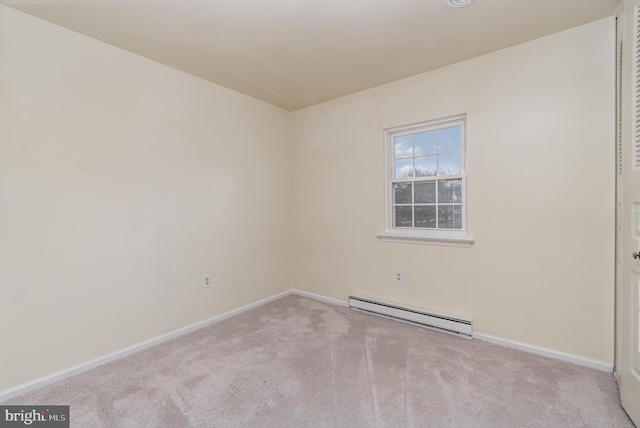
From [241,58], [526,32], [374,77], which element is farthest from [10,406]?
[526,32]

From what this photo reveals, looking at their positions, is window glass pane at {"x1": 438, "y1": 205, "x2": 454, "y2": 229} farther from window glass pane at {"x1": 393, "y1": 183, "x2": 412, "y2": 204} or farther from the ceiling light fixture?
the ceiling light fixture

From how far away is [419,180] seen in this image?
296 centimetres

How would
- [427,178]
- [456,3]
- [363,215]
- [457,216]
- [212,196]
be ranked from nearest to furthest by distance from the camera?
[456,3]
[457,216]
[427,178]
[212,196]
[363,215]

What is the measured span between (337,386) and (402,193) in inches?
80.3

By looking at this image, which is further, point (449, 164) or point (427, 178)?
point (427, 178)

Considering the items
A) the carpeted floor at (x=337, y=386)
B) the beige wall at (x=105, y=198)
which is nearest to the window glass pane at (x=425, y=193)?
the carpeted floor at (x=337, y=386)

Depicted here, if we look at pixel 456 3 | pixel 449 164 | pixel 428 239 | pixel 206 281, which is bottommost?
pixel 206 281

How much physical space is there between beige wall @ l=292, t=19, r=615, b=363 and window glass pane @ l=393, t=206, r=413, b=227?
0.57 ft

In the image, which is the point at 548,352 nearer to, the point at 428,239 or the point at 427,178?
the point at 428,239

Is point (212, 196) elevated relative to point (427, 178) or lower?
lower

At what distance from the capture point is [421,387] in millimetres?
1858

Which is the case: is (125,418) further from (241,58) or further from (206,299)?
(241,58)

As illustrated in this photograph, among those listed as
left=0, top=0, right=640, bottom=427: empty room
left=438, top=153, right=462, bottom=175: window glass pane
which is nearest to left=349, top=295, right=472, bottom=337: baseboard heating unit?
left=0, top=0, right=640, bottom=427: empty room

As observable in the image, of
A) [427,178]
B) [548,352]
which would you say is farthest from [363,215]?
[548,352]
